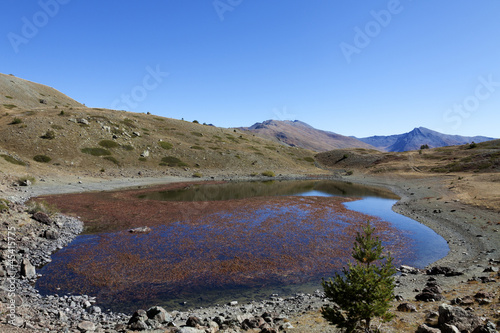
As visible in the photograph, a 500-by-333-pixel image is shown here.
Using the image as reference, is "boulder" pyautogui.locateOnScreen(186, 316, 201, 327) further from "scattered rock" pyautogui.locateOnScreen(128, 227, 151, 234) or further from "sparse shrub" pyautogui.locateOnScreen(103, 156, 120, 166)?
"sparse shrub" pyautogui.locateOnScreen(103, 156, 120, 166)

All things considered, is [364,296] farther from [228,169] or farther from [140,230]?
[228,169]

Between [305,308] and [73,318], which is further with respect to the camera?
[305,308]

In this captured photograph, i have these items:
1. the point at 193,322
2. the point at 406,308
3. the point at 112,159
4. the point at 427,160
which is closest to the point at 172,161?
the point at 112,159

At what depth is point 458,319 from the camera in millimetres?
9438

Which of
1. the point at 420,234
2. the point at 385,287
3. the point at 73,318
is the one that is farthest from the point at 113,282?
the point at 420,234

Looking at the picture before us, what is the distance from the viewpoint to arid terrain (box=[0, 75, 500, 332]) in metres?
16.0

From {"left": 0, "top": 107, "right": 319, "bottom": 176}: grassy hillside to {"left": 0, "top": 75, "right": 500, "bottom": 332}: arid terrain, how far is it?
1.02 feet

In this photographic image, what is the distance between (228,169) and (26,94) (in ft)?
357

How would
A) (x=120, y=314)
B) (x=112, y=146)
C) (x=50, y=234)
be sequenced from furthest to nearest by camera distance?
(x=112, y=146) < (x=50, y=234) < (x=120, y=314)

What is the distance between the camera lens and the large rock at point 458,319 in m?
9.16

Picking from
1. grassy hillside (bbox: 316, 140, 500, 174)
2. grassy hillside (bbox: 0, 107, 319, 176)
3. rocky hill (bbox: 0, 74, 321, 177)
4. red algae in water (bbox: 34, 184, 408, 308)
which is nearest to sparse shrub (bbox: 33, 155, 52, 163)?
rocky hill (bbox: 0, 74, 321, 177)

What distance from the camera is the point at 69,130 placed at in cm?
7825

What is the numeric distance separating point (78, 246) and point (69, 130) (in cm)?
7086

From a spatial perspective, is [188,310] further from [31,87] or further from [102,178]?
[31,87]
